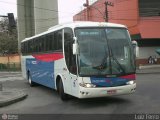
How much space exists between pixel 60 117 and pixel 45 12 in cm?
3401

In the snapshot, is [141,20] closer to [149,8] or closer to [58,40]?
[149,8]

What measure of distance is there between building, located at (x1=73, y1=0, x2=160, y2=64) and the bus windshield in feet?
109

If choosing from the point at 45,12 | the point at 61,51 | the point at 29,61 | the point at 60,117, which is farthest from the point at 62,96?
the point at 45,12

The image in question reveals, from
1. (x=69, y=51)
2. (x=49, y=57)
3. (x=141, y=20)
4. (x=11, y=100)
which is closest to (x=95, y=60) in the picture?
(x=69, y=51)

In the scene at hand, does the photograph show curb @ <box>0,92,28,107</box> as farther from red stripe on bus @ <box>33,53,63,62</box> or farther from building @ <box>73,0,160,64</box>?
building @ <box>73,0,160,64</box>

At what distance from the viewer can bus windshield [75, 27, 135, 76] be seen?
14.1m

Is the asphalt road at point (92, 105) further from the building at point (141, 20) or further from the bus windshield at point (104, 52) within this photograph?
the building at point (141, 20)

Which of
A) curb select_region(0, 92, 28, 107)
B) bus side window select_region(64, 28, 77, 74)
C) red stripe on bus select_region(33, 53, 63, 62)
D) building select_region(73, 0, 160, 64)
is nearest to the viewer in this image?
bus side window select_region(64, 28, 77, 74)

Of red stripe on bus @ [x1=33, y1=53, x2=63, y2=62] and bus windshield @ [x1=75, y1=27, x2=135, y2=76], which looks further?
red stripe on bus @ [x1=33, y1=53, x2=63, y2=62]

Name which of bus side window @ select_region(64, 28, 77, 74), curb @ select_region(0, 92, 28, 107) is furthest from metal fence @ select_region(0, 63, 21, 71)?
bus side window @ select_region(64, 28, 77, 74)

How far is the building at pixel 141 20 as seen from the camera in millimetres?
50250

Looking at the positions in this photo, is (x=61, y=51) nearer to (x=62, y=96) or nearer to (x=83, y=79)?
(x=62, y=96)

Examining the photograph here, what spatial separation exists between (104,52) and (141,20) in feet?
123

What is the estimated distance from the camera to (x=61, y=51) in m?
16.5
